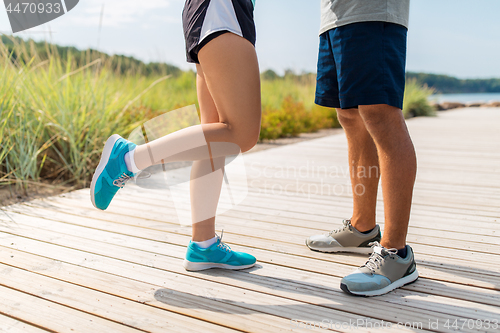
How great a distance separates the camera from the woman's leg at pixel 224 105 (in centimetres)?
118

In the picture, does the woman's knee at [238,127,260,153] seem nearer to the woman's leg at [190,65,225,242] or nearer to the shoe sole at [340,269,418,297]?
the woman's leg at [190,65,225,242]

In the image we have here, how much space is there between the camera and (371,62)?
4.06 feet

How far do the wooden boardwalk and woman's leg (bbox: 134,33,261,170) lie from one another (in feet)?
1.41

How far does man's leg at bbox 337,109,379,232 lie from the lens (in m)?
1.53

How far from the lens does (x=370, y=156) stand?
1545mm

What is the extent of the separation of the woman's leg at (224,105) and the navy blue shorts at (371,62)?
0.96 feet

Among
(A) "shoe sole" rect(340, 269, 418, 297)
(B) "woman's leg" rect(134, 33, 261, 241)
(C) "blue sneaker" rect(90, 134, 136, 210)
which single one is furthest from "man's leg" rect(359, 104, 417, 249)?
(C) "blue sneaker" rect(90, 134, 136, 210)

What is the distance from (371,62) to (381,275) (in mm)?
666

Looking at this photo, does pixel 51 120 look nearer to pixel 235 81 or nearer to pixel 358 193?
pixel 235 81

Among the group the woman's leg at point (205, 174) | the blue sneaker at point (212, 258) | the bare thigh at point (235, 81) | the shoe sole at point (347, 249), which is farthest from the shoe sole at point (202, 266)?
the bare thigh at point (235, 81)

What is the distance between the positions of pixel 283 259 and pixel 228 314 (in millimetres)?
457

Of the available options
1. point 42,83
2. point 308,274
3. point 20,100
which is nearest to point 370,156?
point 308,274

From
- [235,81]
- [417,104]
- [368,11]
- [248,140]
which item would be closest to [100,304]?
[248,140]
